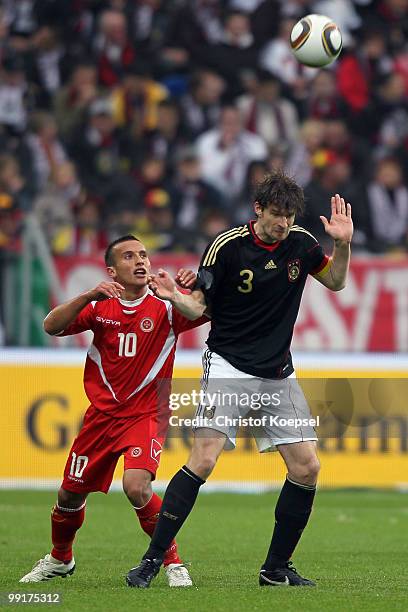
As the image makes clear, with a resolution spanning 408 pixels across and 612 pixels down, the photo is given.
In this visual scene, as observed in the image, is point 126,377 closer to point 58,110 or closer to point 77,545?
point 77,545

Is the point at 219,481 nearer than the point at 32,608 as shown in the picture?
No

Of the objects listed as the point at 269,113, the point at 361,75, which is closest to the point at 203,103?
the point at 269,113

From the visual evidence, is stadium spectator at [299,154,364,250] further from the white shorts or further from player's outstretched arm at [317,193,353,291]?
the white shorts

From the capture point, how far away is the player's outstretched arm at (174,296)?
7.05 m

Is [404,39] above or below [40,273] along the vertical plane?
above

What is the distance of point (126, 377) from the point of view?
24.7 feet

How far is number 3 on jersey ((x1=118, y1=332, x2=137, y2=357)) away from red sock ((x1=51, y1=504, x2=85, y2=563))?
38.0 inches

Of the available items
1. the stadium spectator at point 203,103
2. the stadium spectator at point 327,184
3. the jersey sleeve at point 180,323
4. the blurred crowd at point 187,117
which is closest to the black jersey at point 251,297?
the jersey sleeve at point 180,323

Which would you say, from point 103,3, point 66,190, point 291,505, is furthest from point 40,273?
point 291,505

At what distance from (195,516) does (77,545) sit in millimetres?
2192

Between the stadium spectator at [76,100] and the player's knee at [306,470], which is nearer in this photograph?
the player's knee at [306,470]

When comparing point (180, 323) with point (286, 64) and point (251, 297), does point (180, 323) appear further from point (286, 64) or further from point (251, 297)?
point (286, 64)

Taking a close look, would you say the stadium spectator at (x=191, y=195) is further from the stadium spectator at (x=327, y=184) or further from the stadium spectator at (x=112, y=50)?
the stadium spectator at (x=112, y=50)

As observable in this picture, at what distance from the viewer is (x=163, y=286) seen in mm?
7070
